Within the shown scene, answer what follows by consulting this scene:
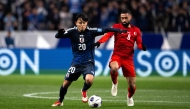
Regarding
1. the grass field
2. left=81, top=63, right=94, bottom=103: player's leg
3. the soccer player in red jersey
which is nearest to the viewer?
left=81, top=63, right=94, bottom=103: player's leg

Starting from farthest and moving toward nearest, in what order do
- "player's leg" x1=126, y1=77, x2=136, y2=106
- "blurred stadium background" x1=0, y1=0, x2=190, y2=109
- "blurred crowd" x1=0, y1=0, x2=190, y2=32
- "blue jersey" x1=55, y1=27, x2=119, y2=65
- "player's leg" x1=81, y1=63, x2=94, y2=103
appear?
1. "blurred crowd" x1=0, y1=0, x2=190, y2=32
2. "blurred stadium background" x1=0, y1=0, x2=190, y2=109
3. "player's leg" x1=126, y1=77, x2=136, y2=106
4. "blue jersey" x1=55, y1=27, x2=119, y2=65
5. "player's leg" x1=81, y1=63, x2=94, y2=103

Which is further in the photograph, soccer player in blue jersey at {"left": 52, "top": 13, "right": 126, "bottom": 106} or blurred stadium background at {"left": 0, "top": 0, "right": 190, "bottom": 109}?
blurred stadium background at {"left": 0, "top": 0, "right": 190, "bottom": 109}

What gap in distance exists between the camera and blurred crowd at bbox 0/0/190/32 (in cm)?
2945

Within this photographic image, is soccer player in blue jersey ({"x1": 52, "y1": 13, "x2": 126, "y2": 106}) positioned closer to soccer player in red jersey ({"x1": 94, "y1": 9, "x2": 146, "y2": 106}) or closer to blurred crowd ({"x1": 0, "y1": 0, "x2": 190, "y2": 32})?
soccer player in red jersey ({"x1": 94, "y1": 9, "x2": 146, "y2": 106})

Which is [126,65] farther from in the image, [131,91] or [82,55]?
[82,55]

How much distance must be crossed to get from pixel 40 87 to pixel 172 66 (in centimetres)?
824

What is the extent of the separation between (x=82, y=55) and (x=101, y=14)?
16.8 m

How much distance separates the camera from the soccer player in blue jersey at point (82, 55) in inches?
517

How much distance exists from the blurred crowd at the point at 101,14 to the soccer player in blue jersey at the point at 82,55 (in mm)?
15962

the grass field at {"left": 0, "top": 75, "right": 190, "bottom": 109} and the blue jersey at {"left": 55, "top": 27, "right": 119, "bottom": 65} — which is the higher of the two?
the blue jersey at {"left": 55, "top": 27, "right": 119, "bottom": 65}

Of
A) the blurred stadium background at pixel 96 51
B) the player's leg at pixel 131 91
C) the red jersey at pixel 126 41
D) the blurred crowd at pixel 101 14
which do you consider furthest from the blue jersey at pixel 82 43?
the blurred crowd at pixel 101 14

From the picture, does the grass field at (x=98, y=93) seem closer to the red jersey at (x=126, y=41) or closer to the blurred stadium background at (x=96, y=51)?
the blurred stadium background at (x=96, y=51)

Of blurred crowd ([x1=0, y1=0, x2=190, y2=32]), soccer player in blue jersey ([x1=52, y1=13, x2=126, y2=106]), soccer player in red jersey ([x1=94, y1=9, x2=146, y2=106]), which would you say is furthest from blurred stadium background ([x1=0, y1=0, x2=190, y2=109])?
soccer player in blue jersey ([x1=52, y1=13, x2=126, y2=106])

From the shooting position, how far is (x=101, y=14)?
98.1 feet
